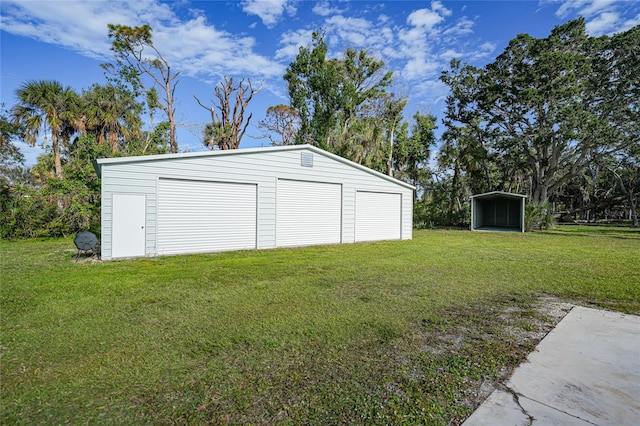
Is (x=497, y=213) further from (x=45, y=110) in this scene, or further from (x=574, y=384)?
(x=45, y=110)

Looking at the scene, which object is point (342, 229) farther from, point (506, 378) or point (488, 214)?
point (488, 214)

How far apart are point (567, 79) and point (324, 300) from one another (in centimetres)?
2052

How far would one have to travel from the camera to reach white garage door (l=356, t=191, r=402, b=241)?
1155 cm

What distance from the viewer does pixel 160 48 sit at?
19219 millimetres

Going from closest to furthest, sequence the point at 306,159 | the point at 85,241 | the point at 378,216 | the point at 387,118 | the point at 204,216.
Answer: the point at 85,241 < the point at 204,216 < the point at 306,159 < the point at 378,216 < the point at 387,118

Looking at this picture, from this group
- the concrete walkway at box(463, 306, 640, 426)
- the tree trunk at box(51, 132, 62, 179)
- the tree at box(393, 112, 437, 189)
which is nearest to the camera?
the concrete walkway at box(463, 306, 640, 426)

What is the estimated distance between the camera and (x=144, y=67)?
755 inches

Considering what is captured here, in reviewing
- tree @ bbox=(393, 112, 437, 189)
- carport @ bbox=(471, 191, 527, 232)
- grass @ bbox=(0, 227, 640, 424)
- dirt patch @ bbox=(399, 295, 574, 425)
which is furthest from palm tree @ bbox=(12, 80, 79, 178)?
carport @ bbox=(471, 191, 527, 232)

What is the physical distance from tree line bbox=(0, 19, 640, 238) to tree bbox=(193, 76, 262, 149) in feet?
0.22

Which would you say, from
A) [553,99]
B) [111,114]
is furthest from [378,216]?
[111,114]

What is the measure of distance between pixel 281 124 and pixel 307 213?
16835mm

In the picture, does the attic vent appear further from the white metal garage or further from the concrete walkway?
the concrete walkway

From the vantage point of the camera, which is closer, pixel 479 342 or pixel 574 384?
pixel 574 384

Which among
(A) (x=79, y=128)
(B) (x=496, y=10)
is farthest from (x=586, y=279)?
(A) (x=79, y=128)
